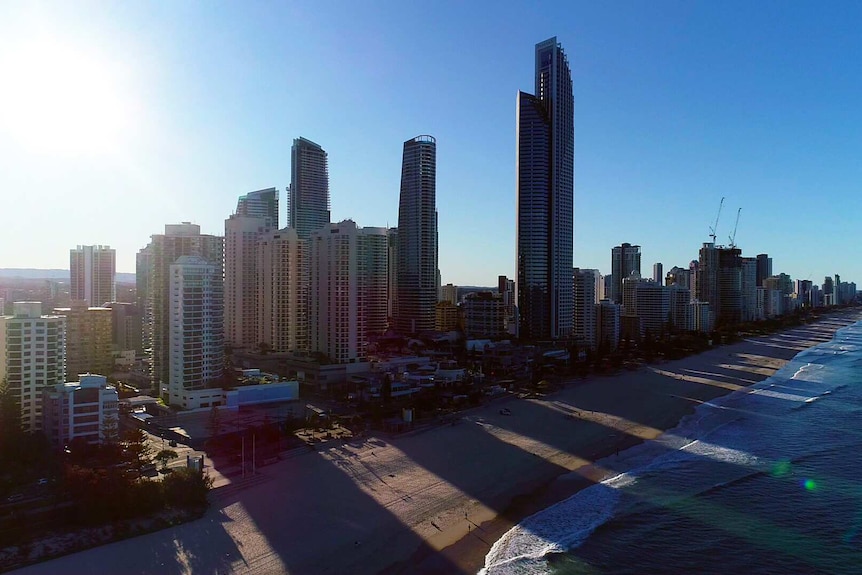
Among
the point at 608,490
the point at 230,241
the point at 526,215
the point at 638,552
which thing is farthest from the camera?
the point at 526,215

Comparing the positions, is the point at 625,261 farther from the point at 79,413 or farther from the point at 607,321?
the point at 79,413

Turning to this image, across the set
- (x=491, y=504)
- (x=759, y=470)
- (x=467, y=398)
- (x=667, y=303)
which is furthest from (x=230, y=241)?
(x=667, y=303)

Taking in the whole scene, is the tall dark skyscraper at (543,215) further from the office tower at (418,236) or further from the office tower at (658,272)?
the office tower at (658,272)

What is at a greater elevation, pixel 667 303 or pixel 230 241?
pixel 230 241

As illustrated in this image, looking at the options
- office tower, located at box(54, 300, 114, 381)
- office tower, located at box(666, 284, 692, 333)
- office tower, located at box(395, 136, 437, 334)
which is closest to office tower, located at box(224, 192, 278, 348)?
office tower, located at box(54, 300, 114, 381)

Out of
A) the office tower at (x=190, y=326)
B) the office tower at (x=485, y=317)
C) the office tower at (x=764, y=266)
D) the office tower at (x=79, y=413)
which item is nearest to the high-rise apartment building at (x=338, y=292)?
the office tower at (x=190, y=326)

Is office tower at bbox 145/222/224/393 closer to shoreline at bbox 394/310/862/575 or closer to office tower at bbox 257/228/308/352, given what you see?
office tower at bbox 257/228/308/352

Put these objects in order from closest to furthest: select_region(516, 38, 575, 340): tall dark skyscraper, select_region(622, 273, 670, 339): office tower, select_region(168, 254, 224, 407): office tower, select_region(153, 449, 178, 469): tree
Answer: select_region(153, 449, 178, 469): tree
select_region(168, 254, 224, 407): office tower
select_region(516, 38, 575, 340): tall dark skyscraper
select_region(622, 273, 670, 339): office tower

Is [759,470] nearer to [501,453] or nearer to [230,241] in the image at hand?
[501,453]
